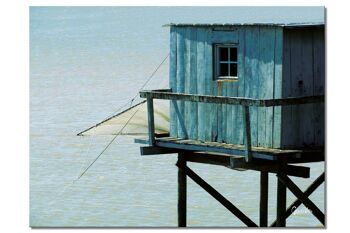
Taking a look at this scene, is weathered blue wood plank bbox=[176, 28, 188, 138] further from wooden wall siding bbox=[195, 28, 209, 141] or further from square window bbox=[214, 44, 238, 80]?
square window bbox=[214, 44, 238, 80]

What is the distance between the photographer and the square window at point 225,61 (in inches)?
918

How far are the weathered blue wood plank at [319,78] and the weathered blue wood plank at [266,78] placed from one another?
2.83 ft

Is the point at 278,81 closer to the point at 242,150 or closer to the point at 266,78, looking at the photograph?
the point at 266,78

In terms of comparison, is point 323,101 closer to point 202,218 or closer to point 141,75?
point 202,218

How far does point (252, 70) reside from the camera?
2297 cm

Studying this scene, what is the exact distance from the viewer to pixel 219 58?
23516 mm

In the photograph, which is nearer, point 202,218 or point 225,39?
point 225,39

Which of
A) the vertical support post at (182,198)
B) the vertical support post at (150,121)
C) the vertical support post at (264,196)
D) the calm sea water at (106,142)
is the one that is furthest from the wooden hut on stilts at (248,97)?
the calm sea water at (106,142)

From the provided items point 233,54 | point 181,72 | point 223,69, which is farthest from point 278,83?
point 181,72

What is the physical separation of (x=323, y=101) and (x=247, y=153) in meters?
1.60

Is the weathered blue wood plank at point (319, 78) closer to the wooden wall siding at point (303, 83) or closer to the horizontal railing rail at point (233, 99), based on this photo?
the wooden wall siding at point (303, 83)

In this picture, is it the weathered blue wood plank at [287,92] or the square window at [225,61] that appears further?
the square window at [225,61]

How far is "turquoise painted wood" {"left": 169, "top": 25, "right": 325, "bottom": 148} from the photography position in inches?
890
